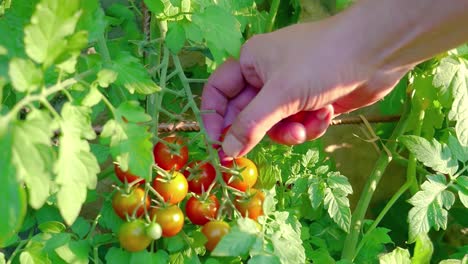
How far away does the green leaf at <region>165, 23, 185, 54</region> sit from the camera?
119 centimetres

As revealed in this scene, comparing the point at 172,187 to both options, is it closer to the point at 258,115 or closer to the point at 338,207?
the point at 258,115

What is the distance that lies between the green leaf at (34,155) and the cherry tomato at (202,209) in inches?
17.9

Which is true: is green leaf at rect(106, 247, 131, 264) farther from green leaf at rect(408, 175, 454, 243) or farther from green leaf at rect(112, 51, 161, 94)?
green leaf at rect(408, 175, 454, 243)

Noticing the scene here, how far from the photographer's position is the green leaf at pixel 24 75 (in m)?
0.76

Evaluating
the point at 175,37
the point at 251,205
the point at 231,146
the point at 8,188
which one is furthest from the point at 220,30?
the point at 8,188

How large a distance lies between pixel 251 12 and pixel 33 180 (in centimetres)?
94

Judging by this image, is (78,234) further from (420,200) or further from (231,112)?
(420,200)

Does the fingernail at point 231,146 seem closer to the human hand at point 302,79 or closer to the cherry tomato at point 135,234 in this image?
the human hand at point 302,79

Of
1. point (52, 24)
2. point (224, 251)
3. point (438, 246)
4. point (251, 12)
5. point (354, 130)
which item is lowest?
point (438, 246)

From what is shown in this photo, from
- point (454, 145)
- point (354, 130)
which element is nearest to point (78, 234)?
point (454, 145)

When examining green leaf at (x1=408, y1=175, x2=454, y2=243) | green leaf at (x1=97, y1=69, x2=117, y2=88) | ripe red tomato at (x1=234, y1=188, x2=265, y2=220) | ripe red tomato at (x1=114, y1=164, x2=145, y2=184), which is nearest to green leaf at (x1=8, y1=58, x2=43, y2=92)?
green leaf at (x1=97, y1=69, x2=117, y2=88)

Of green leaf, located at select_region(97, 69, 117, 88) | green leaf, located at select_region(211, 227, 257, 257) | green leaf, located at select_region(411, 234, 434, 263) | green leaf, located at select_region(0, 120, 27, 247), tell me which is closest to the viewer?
green leaf, located at select_region(0, 120, 27, 247)

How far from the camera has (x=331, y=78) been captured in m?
1.06

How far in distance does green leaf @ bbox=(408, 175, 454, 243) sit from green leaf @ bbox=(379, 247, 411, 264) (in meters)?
0.06
